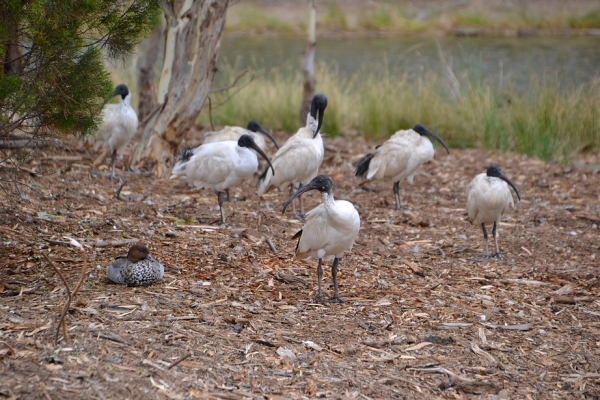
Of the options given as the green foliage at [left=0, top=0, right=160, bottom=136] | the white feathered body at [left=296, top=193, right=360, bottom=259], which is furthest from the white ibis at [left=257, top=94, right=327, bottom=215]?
the green foliage at [left=0, top=0, right=160, bottom=136]

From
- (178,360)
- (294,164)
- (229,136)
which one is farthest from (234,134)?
(178,360)

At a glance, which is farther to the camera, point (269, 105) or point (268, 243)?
point (269, 105)

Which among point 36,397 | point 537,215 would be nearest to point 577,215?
point 537,215

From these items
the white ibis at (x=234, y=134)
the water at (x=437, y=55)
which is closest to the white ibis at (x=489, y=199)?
the white ibis at (x=234, y=134)

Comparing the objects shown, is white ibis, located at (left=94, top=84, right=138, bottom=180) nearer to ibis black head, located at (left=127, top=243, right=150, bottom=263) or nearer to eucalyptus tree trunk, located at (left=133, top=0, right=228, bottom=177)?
eucalyptus tree trunk, located at (left=133, top=0, right=228, bottom=177)

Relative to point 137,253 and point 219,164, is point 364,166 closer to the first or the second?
point 219,164

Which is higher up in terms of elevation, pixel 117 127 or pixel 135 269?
pixel 117 127

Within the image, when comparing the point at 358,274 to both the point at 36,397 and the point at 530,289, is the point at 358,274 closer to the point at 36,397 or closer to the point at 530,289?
the point at 530,289

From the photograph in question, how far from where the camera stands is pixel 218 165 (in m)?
7.37

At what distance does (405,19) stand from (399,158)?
2286 cm

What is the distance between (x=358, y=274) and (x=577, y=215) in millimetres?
3267

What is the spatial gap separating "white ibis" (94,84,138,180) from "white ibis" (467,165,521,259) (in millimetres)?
4264

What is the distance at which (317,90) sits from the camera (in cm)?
1355

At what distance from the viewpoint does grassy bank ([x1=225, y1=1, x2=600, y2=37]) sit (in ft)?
93.7
